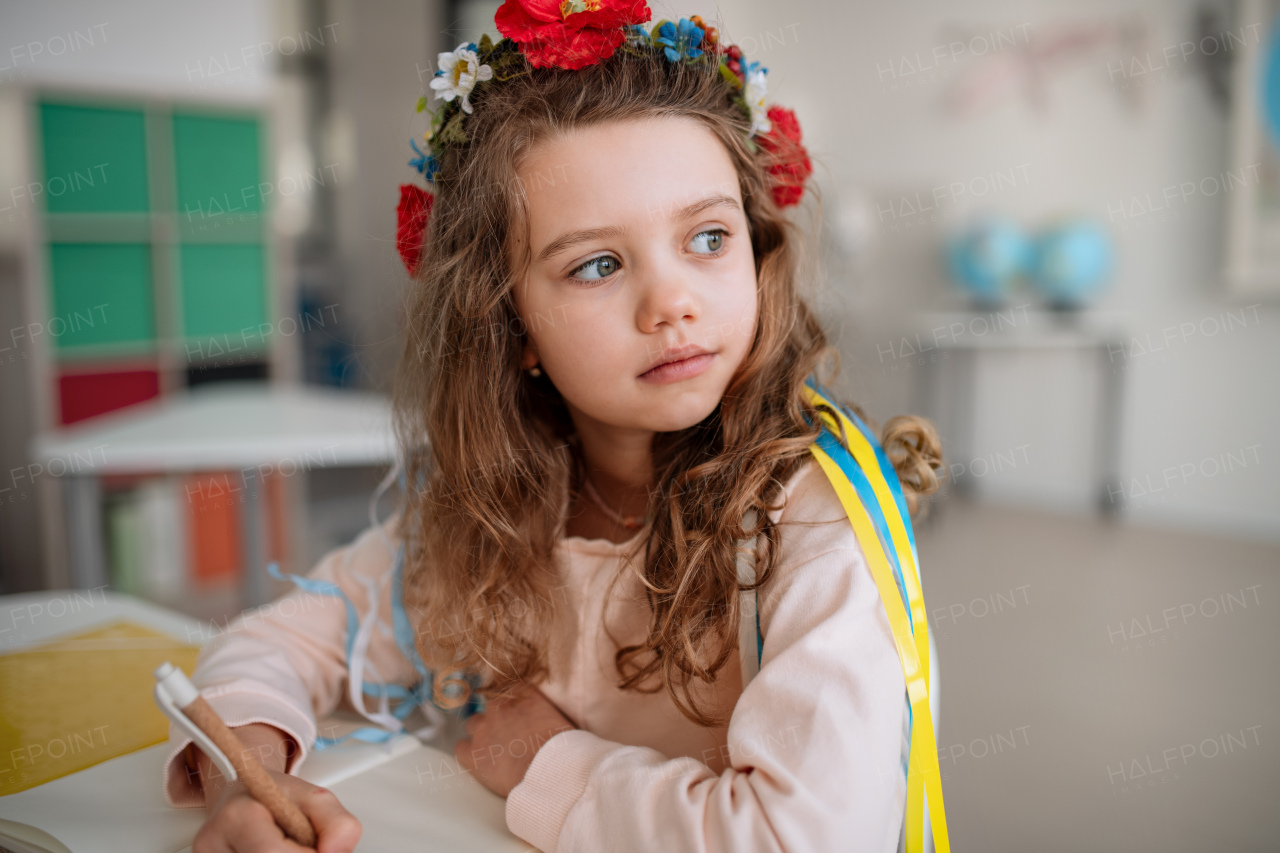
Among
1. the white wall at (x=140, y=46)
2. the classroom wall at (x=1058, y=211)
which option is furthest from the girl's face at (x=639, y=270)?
the white wall at (x=140, y=46)

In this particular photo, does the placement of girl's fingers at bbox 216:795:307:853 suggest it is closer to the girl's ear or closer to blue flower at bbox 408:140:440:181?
the girl's ear

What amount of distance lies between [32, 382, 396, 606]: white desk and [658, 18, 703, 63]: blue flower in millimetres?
1028

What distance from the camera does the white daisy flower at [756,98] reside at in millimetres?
962

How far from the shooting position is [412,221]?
1.01 metres

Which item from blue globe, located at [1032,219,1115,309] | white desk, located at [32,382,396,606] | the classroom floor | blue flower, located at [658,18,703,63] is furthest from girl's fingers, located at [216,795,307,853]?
blue globe, located at [1032,219,1115,309]

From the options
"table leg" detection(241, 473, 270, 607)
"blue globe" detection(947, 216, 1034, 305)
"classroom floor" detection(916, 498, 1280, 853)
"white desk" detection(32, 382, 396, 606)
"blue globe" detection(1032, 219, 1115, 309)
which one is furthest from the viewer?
"blue globe" detection(947, 216, 1034, 305)

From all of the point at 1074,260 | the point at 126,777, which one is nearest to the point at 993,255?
the point at 1074,260

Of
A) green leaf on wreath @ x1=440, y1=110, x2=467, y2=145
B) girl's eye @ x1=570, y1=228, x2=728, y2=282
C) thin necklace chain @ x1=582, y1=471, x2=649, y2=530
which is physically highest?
green leaf on wreath @ x1=440, y1=110, x2=467, y2=145

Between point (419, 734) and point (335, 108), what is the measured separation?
4.68 meters

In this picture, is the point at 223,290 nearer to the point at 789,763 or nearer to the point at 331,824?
the point at 331,824

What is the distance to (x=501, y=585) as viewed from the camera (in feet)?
2.90

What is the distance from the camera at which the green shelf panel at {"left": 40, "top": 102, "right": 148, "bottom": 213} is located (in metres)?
2.87

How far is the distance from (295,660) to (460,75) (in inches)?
24.6

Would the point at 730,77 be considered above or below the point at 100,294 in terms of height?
above
